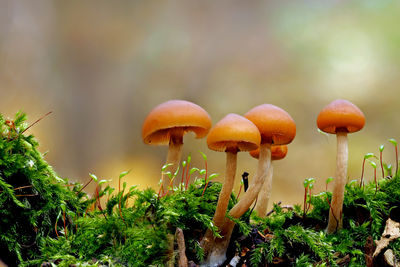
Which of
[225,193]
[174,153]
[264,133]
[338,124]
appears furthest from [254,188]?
[338,124]

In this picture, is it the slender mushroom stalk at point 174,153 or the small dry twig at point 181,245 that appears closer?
the small dry twig at point 181,245

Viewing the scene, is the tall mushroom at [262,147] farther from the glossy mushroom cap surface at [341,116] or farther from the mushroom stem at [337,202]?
the mushroom stem at [337,202]

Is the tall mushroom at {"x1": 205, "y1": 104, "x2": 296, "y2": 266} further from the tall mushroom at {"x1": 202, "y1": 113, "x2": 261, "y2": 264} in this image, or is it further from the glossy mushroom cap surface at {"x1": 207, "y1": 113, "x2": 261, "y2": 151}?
the glossy mushroom cap surface at {"x1": 207, "y1": 113, "x2": 261, "y2": 151}

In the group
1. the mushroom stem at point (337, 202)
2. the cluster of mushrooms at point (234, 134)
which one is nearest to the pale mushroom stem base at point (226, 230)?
the cluster of mushrooms at point (234, 134)

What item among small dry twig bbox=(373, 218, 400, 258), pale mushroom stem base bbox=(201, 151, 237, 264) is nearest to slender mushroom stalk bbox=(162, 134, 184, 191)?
pale mushroom stem base bbox=(201, 151, 237, 264)

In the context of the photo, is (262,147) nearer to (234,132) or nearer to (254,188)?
(254,188)

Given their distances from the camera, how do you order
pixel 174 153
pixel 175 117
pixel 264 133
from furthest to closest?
pixel 174 153
pixel 264 133
pixel 175 117

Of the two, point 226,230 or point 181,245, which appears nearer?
point 181,245

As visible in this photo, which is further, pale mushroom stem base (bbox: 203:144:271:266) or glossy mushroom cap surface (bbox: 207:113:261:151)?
pale mushroom stem base (bbox: 203:144:271:266)
